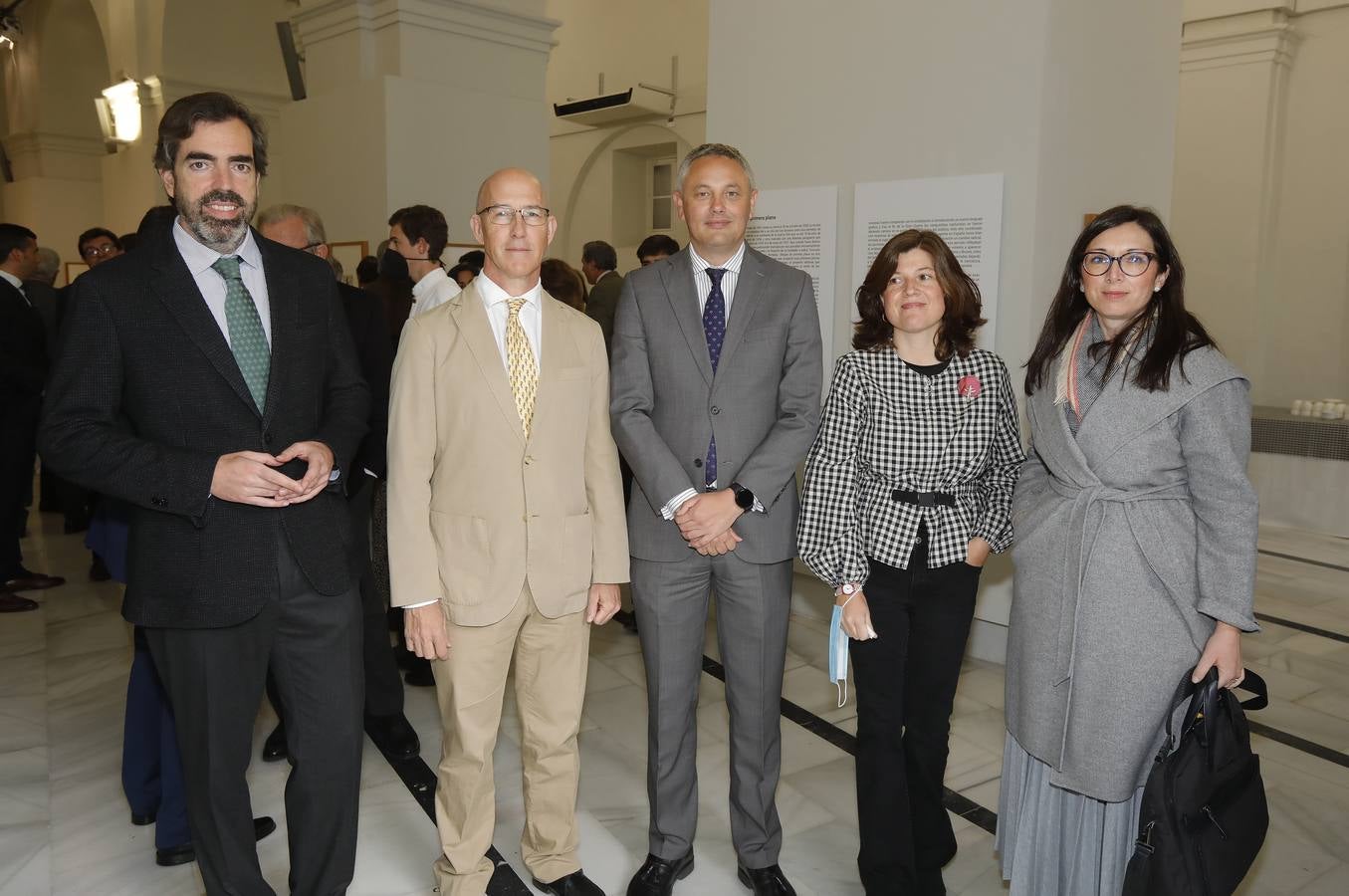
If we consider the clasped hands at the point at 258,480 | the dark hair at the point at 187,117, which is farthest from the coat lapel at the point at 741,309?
the dark hair at the point at 187,117

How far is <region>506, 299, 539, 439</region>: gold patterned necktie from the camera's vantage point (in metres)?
2.42

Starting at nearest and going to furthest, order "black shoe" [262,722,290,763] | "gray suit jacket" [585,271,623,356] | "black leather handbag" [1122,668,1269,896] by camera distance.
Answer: "black leather handbag" [1122,668,1269,896]
"black shoe" [262,722,290,763]
"gray suit jacket" [585,271,623,356]

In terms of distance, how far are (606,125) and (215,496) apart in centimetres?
1236

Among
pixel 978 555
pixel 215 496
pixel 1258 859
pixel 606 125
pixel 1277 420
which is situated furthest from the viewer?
pixel 606 125

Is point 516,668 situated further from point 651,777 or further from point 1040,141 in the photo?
point 1040,141

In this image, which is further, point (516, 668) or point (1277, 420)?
point (1277, 420)

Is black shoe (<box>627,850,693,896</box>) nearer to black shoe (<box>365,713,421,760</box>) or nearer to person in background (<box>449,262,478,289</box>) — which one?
black shoe (<box>365,713,421,760</box>)

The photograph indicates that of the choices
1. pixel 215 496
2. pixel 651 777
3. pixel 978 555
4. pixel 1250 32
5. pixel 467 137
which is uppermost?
pixel 1250 32

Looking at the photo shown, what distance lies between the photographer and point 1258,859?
298 centimetres

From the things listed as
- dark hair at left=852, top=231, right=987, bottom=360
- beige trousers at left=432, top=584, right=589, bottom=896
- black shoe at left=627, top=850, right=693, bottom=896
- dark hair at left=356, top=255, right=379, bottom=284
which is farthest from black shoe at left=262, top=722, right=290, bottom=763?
dark hair at left=356, top=255, right=379, bottom=284

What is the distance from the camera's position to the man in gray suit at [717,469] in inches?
98.6

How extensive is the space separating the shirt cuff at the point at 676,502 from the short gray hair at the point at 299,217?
1.90m

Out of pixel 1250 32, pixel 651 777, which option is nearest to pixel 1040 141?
pixel 651 777

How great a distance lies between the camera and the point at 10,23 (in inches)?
452
